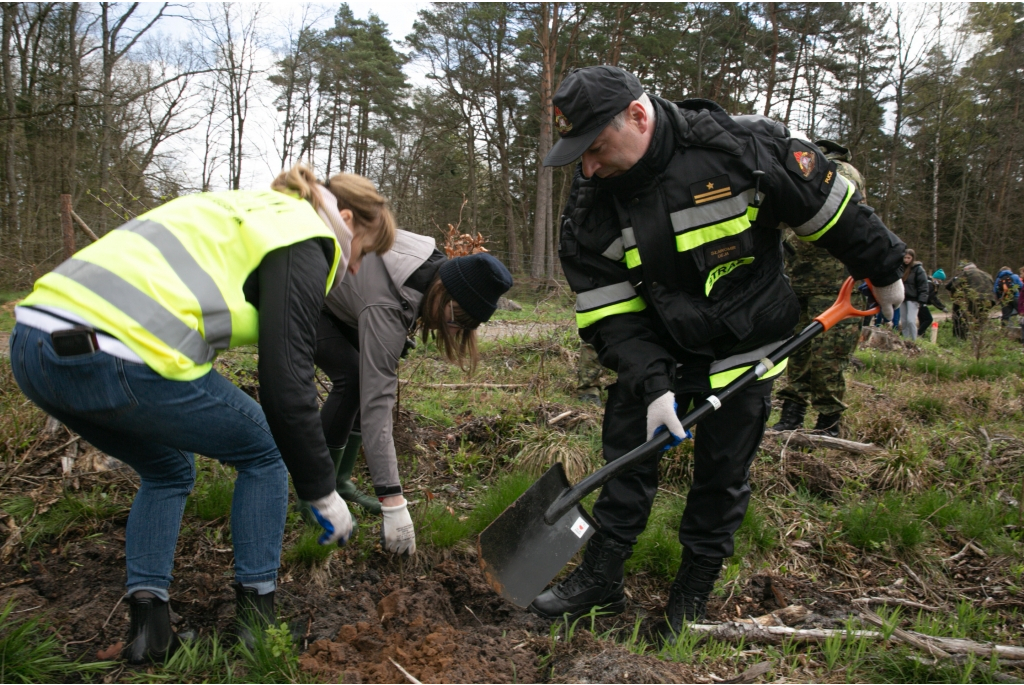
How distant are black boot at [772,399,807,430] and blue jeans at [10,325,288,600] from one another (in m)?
4.00

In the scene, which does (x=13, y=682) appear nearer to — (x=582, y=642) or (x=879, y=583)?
(x=582, y=642)

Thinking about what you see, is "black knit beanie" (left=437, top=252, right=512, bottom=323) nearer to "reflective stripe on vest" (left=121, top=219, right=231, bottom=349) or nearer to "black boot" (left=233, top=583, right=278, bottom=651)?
"reflective stripe on vest" (left=121, top=219, right=231, bottom=349)

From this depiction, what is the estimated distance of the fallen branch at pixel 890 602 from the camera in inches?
110

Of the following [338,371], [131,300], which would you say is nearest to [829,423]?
[338,371]

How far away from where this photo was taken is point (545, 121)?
1592cm

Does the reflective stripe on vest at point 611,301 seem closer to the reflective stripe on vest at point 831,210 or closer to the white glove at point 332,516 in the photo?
the reflective stripe on vest at point 831,210

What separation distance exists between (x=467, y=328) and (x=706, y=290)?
1009 mm

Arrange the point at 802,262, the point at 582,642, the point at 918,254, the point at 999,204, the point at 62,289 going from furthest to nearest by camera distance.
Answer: the point at 918,254 < the point at 999,204 < the point at 802,262 < the point at 582,642 < the point at 62,289

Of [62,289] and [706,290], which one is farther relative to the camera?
[706,290]

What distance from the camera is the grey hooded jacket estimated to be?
104 inches

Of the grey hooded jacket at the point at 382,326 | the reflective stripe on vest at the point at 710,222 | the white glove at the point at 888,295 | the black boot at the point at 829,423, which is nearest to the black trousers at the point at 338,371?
the grey hooded jacket at the point at 382,326

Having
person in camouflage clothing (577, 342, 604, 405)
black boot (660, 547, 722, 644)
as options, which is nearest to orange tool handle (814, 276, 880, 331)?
black boot (660, 547, 722, 644)

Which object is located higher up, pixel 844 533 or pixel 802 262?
pixel 802 262

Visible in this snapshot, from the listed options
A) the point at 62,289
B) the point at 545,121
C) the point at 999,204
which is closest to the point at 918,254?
the point at 999,204
